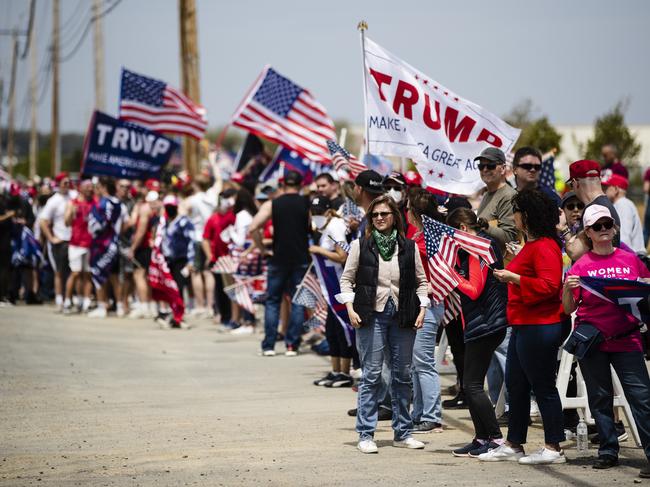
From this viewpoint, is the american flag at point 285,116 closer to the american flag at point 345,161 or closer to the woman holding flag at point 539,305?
the american flag at point 345,161

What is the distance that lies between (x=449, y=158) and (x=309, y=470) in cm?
398

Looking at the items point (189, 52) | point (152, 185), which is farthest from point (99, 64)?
point (152, 185)

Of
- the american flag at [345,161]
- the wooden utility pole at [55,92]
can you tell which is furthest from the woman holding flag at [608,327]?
the wooden utility pole at [55,92]

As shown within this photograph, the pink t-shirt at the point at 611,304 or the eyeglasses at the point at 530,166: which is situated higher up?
the eyeglasses at the point at 530,166

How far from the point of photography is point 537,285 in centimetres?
735

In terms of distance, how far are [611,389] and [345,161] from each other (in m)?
4.39

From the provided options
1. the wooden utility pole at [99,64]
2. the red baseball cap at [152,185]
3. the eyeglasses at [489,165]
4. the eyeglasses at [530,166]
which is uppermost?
the wooden utility pole at [99,64]

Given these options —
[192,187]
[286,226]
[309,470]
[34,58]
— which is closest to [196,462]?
[309,470]

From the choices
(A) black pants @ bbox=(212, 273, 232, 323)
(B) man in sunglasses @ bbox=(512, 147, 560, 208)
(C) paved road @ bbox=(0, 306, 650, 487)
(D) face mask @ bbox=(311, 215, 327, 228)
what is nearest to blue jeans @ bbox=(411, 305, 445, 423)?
(C) paved road @ bbox=(0, 306, 650, 487)

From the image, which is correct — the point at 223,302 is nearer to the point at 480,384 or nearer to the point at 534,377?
the point at 480,384

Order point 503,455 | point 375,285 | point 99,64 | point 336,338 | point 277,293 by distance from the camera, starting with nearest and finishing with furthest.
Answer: point 503,455
point 375,285
point 336,338
point 277,293
point 99,64

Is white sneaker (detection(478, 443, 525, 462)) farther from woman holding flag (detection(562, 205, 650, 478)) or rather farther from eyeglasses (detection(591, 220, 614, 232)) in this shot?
eyeglasses (detection(591, 220, 614, 232))

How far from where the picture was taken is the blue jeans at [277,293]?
44.5ft

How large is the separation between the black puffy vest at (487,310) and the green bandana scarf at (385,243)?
1.95 feet
